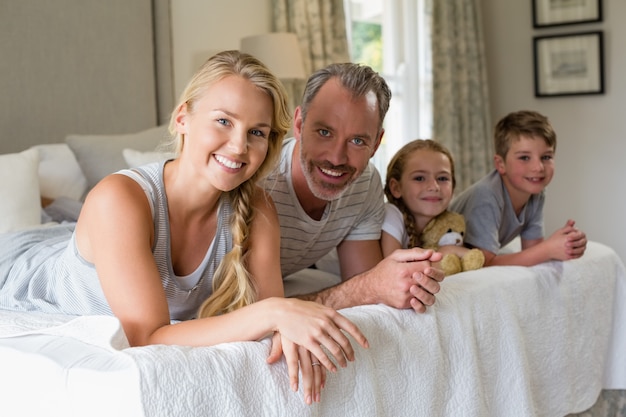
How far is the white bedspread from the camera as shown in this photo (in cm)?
114

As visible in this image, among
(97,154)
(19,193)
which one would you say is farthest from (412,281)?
(97,154)

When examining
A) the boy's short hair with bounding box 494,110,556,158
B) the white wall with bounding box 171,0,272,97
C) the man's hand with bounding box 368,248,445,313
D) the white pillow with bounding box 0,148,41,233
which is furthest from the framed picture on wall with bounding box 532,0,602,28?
the man's hand with bounding box 368,248,445,313

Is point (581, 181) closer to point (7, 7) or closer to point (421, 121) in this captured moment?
point (421, 121)

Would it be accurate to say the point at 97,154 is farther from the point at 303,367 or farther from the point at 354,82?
the point at 303,367

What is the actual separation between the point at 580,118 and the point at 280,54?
260 centimetres

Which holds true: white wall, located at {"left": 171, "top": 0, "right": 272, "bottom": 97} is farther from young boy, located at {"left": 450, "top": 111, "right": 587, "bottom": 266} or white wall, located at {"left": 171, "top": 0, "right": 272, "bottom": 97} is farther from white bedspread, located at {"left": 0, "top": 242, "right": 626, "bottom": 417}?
white bedspread, located at {"left": 0, "top": 242, "right": 626, "bottom": 417}

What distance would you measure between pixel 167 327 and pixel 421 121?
442 cm

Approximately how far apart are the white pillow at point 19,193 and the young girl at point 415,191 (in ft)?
3.48

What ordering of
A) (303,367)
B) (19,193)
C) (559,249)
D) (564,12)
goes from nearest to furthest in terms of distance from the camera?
(303,367) → (559,249) → (19,193) → (564,12)

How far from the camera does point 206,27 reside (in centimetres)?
427

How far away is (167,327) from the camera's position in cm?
138

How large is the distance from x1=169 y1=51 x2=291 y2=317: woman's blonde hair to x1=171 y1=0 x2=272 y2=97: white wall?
2.47 metres

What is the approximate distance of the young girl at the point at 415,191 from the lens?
92.0 inches

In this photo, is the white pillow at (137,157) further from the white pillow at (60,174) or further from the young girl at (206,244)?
the young girl at (206,244)
